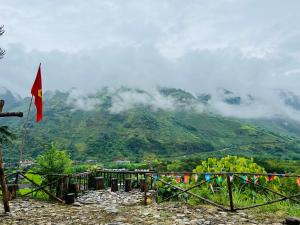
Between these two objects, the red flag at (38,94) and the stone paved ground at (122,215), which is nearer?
the stone paved ground at (122,215)

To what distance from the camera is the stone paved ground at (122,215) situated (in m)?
7.88

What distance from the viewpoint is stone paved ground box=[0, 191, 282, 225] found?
7.88m

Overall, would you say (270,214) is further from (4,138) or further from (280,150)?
(280,150)

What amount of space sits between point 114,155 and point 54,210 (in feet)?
494

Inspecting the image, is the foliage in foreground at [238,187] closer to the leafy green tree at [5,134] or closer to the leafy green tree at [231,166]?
the leafy green tree at [231,166]

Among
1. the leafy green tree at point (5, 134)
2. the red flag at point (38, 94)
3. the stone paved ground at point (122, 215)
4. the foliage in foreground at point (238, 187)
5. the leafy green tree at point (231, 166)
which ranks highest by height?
the red flag at point (38, 94)

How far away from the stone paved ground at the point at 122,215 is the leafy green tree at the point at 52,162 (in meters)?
4.06

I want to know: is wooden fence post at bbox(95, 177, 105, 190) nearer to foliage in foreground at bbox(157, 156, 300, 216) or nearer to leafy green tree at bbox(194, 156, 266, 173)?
foliage in foreground at bbox(157, 156, 300, 216)

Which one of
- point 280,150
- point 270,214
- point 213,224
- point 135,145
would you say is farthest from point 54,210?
point 280,150

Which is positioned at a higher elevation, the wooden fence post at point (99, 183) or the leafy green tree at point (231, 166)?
the leafy green tree at point (231, 166)

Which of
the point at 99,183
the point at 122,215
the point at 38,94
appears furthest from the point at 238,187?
the point at 38,94

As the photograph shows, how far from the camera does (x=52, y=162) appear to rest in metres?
15.1

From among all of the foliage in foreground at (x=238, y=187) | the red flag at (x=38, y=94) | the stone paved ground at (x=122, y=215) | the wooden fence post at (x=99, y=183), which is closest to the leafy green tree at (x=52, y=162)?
the wooden fence post at (x=99, y=183)

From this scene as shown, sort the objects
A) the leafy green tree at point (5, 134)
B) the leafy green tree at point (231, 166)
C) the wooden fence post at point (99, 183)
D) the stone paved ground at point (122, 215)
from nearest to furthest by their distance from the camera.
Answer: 1. the stone paved ground at point (122, 215)
2. the leafy green tree at point (5, 134)
3. the leafy green tree at point (231, 166)
4. the wooden fence post at point (99, 183)
